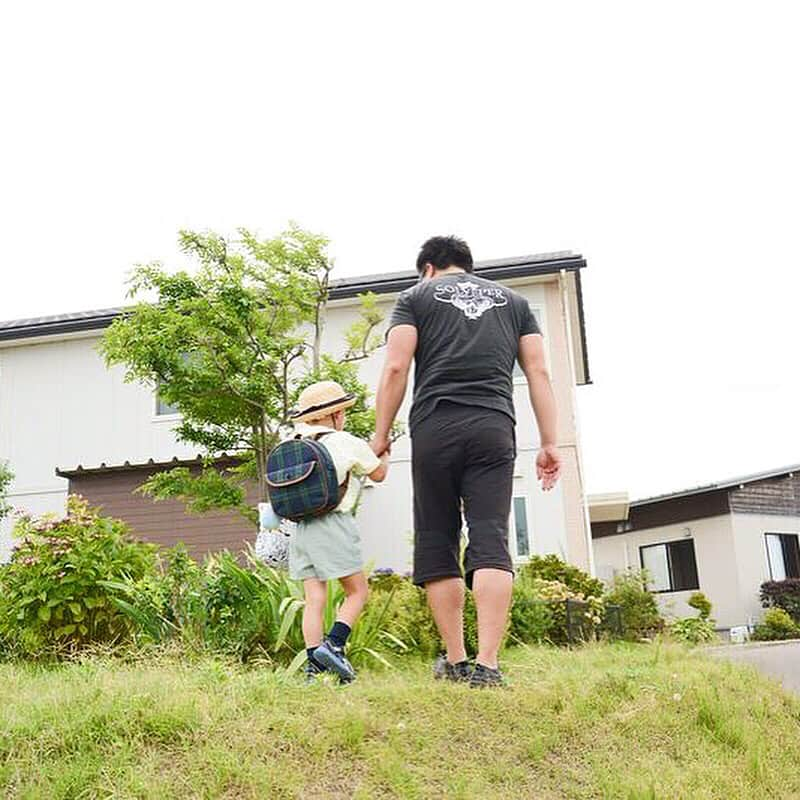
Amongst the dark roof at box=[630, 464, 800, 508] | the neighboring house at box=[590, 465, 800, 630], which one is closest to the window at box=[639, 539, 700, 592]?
the neighboring house at box=[590, 465, 800, 630]

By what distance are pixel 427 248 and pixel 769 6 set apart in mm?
4848

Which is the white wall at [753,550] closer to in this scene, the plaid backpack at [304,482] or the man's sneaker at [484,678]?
the man's sneaker at [484,678]

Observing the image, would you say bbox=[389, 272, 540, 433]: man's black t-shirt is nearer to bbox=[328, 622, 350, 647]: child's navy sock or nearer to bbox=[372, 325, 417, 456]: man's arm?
bbox=[372, 325, 417, 456]: man's arm

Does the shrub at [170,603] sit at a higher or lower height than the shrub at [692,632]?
higher

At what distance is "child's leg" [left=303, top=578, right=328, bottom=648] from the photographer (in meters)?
4.45

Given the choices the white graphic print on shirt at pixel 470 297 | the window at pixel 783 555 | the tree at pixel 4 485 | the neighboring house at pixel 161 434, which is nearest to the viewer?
the white graphic print on shirt at pixel 470 297

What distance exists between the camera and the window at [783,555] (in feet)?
78.0

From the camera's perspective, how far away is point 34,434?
62.7 feet

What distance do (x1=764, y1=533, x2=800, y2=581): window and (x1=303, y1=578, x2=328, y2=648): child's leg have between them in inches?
840

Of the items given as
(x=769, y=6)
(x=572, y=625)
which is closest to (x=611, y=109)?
(x=769, y=6)

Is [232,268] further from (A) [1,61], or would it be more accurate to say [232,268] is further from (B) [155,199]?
(A) [1,61]

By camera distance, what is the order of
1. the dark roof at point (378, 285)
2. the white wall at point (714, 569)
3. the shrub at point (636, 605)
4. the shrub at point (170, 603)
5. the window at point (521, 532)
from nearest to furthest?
the shrub at point (170, 603)
the shrub at point (636, 605)
the window at point (521, 532)
the dark roof at point (378, 285)
the white wall at point (714, 569)

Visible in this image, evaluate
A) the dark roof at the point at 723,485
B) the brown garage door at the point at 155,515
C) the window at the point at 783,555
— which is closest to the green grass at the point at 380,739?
the brown garage door at the point at 155,515

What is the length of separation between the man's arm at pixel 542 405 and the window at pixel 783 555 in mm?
20933
